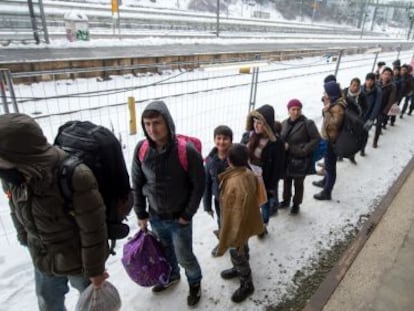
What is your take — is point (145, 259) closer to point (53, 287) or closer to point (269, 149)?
point (53, 287)

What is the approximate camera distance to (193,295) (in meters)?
2.89

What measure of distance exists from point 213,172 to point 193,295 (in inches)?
44.7

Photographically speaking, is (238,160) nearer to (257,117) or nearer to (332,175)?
(257,117)

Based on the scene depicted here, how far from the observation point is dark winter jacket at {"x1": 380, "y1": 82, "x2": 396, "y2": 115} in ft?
20.3

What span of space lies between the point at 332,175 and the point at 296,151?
1.11 metres

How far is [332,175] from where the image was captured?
4.51 meters

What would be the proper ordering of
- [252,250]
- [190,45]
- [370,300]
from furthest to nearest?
[190,45]
[252,250]
[370,300]

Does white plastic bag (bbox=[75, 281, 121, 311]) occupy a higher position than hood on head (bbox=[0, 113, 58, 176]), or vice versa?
hood on head (bbox=[0, 113, 58, 176])

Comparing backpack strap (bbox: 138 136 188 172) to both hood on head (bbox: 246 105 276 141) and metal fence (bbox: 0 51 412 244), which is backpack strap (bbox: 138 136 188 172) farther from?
metal fence (bbox: 0 51 412 244)

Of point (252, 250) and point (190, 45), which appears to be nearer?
point (252, 250)

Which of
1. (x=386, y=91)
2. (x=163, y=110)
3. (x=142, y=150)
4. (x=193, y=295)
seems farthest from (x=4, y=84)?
(x=386, y=91)

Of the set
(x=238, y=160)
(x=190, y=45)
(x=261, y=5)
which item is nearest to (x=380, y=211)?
(x=238, y=160)

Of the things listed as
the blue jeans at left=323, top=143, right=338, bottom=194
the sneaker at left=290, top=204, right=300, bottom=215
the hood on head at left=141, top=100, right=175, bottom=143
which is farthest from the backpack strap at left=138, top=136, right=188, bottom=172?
the blue jeans at left=323, top=143, right=338, bottom=194

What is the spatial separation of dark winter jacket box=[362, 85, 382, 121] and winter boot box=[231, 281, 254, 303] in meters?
4.11
